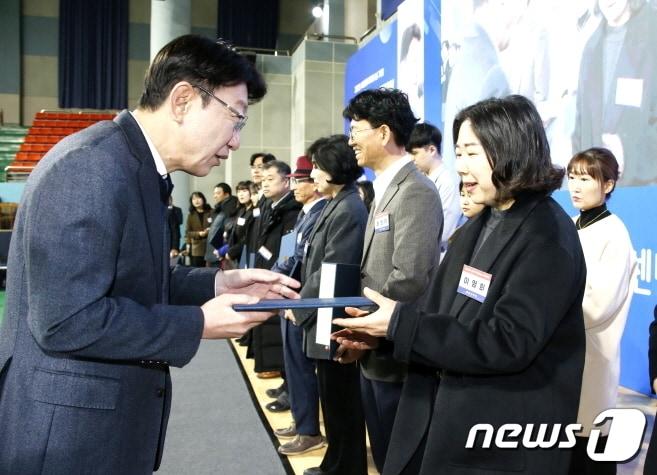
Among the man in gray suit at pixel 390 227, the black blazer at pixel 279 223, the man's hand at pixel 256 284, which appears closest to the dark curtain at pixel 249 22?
the black blazer at pixel 279 223

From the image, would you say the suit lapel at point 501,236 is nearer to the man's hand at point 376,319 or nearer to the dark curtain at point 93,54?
the man's hand at point 376,319

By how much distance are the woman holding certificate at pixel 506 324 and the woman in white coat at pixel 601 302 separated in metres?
0.92

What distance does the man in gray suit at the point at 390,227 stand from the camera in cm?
194

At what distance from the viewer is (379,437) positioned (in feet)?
6.74

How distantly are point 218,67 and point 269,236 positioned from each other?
2.94 metres

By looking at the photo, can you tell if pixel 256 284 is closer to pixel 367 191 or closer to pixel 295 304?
pixel 295 304

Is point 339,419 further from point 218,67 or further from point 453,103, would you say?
point 453,103

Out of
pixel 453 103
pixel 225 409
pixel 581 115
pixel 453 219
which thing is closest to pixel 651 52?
pixel 581 115

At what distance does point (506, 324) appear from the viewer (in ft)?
3.74

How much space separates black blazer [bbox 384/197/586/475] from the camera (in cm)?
114

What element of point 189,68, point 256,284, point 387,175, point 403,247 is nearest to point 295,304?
point 256,284

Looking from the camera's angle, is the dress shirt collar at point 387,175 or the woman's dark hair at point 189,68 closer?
the woman's dark hair at point 189,68

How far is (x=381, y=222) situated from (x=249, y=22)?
1562 cm

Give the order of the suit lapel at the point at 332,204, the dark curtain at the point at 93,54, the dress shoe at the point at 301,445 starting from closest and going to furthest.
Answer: the suit lapel at the point at 332,204 → the dress shoe at the point at 301,445 → the dark curtain at the point at 93,54
